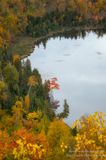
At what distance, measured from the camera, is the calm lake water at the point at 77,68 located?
309 ft

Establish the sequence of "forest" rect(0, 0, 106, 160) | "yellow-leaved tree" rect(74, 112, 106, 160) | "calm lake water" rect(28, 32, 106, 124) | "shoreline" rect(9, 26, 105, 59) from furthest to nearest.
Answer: "shoreline" rect(9, 26, 105, 59), "calm lake water" rect(28, 32, 106, 124), "forest" rect(0, 0, 106, 160), "yellow-leaved tree" rect(74, 112, 106, 160)

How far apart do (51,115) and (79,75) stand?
32.0 meters

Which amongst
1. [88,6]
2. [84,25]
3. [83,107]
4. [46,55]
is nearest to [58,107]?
[83,107]

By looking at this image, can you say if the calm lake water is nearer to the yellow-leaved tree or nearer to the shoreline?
the shoreline

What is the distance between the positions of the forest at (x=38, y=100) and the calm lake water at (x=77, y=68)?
333 cm

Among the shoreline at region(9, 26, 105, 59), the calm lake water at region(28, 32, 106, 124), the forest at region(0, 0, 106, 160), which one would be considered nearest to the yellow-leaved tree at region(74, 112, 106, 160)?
the forest at region(0, 0, 106, 160)

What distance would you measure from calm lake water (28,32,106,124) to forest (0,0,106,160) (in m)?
3.33

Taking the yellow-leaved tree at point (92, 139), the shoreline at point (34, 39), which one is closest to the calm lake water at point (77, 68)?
the shoreline at point (34, 39)

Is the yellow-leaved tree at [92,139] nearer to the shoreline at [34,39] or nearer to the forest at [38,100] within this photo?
the forest at [38,100]

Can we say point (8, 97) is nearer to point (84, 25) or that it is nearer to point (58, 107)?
point (58, 107)

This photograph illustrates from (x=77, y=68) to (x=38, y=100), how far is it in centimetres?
3653

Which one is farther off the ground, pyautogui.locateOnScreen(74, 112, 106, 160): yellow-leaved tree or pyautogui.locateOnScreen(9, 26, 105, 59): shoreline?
pyautogui.locateOnScreen(9, 26, 105, 59): shoreline

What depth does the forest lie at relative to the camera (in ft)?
97.3

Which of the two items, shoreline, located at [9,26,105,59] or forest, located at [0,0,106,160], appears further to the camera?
shoreline, located at [9,26,105,59]
